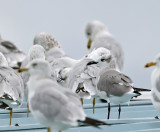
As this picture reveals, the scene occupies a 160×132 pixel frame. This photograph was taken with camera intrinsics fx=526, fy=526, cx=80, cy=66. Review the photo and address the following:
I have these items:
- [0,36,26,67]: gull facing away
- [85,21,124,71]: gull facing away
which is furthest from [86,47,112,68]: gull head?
[0,36,26,67]: gull facing away

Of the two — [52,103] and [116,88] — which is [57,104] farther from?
[116,88]

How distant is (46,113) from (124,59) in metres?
6.81

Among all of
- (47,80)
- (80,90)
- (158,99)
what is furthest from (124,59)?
(47,80)

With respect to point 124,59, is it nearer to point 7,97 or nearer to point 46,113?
point 7,97

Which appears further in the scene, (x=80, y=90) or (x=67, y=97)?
(x=80, y=90)

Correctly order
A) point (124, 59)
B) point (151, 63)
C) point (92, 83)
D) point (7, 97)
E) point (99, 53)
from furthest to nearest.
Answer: point (124, 59) < point (99, 53) < point (92, 83) < point (7, 97) < point (151, 63)

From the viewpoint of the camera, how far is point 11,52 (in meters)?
14.1

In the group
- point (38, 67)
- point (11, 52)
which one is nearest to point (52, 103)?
point (38, 67)

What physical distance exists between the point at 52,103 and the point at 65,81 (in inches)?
168

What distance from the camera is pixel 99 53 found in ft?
28.8

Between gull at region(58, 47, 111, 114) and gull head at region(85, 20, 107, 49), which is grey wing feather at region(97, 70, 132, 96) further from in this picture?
gull head at region(85, 20, 107, 49)

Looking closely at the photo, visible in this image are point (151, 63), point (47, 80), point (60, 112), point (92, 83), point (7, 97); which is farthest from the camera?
point (92, 83)

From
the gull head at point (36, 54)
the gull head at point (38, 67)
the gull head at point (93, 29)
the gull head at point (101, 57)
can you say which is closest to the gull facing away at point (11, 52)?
the gull head at point (93, 29)

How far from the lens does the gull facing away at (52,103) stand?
495 centimetres
